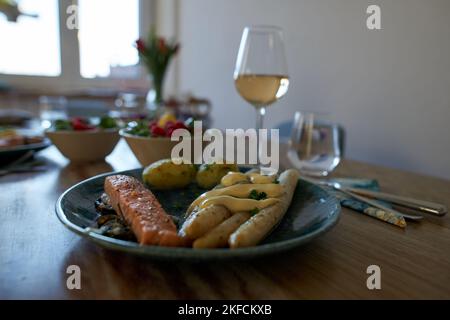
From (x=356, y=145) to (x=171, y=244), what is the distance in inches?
62.2

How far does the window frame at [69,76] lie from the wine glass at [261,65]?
132 inches

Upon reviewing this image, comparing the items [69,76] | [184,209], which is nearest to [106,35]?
[69,76]

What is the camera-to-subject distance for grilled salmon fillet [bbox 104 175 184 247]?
330mm

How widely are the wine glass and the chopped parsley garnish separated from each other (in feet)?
1.49

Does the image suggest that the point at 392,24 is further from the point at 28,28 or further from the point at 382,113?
Answer: the point at 28,28

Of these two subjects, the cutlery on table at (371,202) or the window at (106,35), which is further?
the window at (106,35)

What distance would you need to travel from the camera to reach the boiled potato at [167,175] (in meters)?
0.59

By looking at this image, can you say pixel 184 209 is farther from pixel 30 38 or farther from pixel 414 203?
pixel 30 38

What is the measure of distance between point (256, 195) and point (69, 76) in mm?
4032

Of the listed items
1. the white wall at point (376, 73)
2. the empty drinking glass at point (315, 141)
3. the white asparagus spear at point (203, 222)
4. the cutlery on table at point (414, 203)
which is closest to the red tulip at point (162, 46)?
the white wall at point (376, 73)

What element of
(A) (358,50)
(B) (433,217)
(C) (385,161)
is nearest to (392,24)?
(A) (358,50)

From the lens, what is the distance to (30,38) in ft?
11.8

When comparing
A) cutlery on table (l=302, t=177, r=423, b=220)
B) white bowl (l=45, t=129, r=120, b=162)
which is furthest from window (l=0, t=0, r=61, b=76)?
cutlery on table (l=302, t=177, r=423, b=220)

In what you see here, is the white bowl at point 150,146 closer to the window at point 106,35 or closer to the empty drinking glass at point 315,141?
the empty drinking glass at point 315,141
